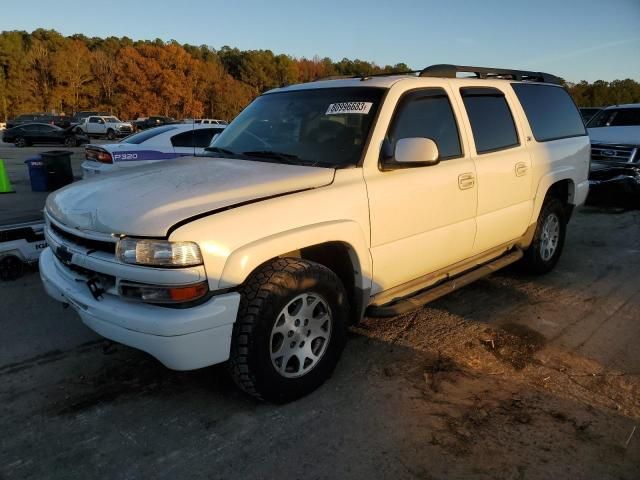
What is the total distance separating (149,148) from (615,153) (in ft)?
26.8

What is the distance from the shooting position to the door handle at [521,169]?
460cm

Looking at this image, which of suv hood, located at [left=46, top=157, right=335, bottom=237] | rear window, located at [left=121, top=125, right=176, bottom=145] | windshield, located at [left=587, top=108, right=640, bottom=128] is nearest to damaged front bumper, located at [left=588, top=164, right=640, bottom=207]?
windshield, located at [left=587, top=108, right=640, bottom=128]

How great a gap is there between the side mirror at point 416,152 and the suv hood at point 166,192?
18.8 inches

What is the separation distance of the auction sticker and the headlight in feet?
5.24

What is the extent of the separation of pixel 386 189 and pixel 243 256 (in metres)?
1.16

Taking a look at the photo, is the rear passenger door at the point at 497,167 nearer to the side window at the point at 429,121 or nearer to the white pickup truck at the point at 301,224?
the white pickup truck at the point at 301,224

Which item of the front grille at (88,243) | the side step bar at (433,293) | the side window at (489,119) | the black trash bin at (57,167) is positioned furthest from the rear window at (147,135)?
the side step bar at (433,293)

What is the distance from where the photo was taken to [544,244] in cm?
543

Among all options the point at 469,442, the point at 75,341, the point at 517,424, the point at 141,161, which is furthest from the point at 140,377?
the point at 141,161

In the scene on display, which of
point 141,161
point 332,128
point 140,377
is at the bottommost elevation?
point 140,377

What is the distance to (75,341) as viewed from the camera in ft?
13.0

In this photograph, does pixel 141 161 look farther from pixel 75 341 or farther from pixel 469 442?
pixel 469 442

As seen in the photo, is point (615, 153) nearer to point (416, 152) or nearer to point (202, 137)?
point (202, 137)

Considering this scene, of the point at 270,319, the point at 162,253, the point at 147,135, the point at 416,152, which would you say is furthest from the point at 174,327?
the point at 147,135
